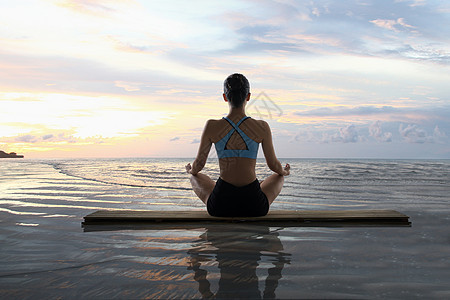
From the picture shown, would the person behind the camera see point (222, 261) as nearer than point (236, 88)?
Yes

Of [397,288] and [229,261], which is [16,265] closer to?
[229,261]

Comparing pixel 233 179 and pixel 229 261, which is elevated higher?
pixel 233 179

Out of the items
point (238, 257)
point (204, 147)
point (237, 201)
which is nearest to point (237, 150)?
point (204, 147)

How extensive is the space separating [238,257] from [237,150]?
5.16ft

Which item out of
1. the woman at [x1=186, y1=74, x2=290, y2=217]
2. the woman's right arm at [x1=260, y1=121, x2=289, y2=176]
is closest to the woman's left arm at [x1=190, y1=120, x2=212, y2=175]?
the woman at [x1=186, y1=74, x2=290, y2=217]

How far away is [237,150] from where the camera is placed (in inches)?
176

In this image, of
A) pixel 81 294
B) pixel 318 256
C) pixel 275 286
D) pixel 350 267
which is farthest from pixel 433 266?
pixel 81 294

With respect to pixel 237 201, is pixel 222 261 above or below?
below

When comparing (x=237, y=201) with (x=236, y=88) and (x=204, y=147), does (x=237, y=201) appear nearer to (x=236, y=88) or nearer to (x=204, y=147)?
(x=204, y=147)

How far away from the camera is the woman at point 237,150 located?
445 centimetres

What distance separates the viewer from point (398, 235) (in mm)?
4246

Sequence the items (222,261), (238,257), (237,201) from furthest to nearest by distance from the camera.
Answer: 1. (237,201)
2. (238,257)
3. (222,261)

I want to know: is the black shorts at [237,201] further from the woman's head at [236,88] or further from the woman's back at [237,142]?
the woman's head at [236,88]

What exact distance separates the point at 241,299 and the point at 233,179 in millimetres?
2348
